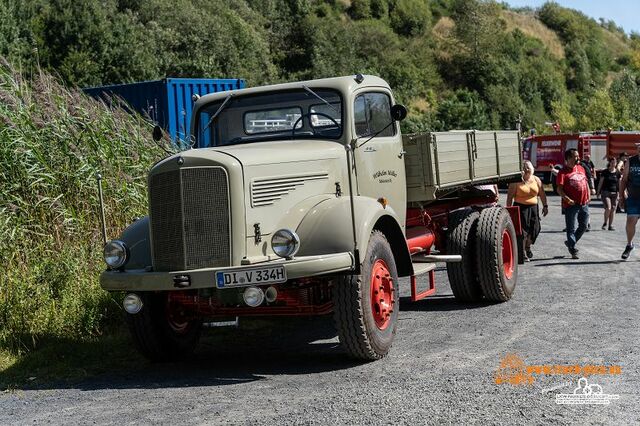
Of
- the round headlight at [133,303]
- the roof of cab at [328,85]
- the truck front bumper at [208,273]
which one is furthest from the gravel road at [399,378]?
→ the roof of cab at [328,85]

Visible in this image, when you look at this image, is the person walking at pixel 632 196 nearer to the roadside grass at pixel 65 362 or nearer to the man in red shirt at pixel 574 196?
the man in red shirt at pixel 574 196

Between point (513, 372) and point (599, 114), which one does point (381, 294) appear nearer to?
point (513, 372)

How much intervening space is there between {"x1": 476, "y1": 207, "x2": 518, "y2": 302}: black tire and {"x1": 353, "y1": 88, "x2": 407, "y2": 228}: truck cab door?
4.39ft

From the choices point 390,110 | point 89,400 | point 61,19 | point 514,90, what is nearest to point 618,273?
point 390,110

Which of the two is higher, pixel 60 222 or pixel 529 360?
pixel 60 222

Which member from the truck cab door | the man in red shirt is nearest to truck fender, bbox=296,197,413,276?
the truck cab door

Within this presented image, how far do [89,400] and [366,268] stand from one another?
2.31 meters

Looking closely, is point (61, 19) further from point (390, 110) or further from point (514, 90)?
point (514, 90)

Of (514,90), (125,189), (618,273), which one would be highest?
(514,90)

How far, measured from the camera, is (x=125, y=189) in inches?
434

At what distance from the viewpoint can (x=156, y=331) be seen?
8.08m

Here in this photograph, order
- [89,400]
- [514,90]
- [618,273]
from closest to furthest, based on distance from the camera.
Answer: [89,400], [618,273], [514,90]

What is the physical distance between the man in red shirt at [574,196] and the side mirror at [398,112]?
6629 mm

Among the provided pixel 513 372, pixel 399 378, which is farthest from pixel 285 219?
pixel 513 372
